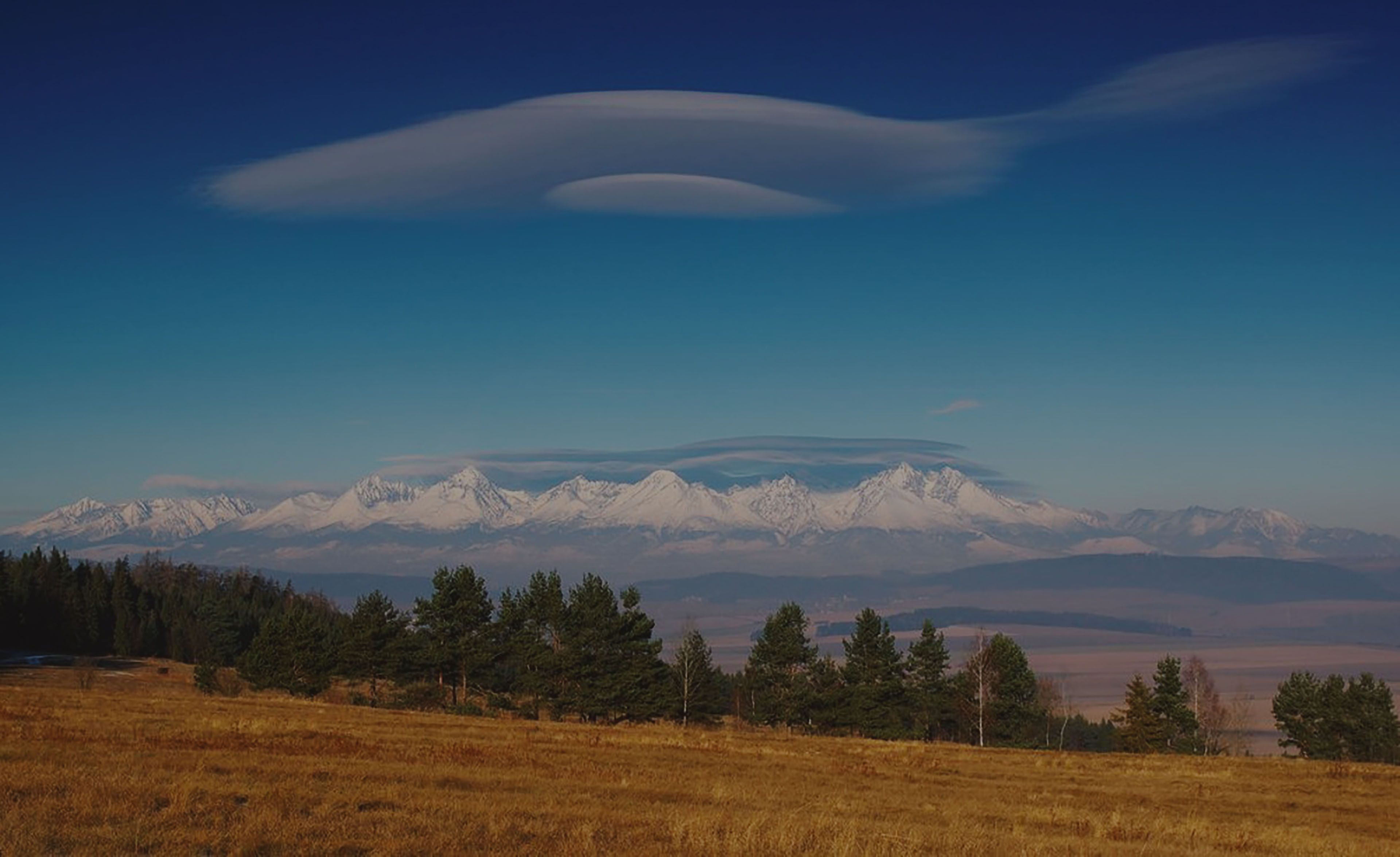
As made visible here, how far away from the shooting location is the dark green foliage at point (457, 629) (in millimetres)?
80250

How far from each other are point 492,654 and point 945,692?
1543 inches

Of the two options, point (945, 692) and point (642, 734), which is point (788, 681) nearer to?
point (945, 692)

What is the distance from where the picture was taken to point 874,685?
281ft

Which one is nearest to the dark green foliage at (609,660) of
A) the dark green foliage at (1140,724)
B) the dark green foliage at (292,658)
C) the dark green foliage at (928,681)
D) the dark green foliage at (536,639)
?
the dark green foliage at (536,639)

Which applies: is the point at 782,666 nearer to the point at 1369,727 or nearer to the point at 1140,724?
the point at 1140,724

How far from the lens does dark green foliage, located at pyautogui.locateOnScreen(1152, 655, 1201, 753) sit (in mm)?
89000

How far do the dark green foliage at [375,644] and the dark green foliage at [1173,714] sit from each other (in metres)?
64.1

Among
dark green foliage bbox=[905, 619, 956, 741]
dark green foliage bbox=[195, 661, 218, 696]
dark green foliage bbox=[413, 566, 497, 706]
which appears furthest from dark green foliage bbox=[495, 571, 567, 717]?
dark green foliage bbox=[905, 619, 956, 741]

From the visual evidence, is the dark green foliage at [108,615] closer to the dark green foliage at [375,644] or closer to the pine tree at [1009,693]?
the dark green foliage at [375,644]

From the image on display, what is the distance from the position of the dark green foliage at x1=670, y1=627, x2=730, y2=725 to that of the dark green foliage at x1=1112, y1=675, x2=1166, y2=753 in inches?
1388

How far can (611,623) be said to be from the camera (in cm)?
7962

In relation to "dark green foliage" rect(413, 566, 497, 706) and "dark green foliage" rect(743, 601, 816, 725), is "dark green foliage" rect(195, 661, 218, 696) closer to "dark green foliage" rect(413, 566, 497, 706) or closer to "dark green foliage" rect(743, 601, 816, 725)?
"dark green foliage" rect(413, 566, 497, 706)

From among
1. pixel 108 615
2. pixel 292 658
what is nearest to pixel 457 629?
pixel 292 658

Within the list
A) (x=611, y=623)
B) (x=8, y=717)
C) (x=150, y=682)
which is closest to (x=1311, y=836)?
(x=8, y=717)
